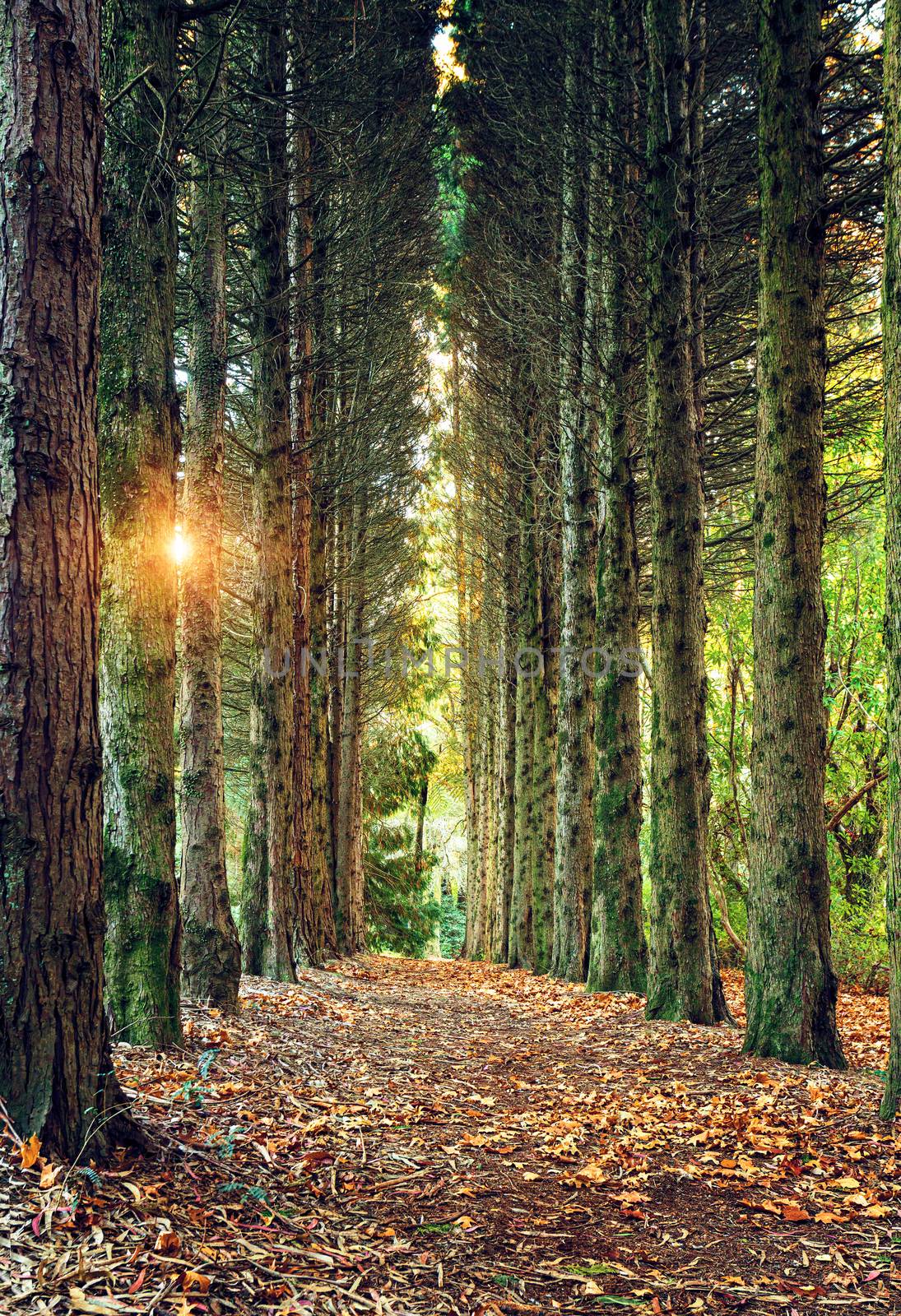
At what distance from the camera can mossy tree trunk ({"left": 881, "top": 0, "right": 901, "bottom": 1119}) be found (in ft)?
12.7

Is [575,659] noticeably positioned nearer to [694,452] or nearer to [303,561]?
[303,561]

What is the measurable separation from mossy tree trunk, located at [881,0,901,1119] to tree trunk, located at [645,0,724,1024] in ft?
9.55

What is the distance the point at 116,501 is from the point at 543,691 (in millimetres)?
9620

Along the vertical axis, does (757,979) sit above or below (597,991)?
above

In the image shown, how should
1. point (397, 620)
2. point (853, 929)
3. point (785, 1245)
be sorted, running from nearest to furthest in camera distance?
point (785, 1245)
point (853, 929)
point (397, 620)

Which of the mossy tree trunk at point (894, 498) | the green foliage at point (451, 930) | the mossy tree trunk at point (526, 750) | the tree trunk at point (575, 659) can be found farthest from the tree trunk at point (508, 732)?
the green foliage at point (451, 930)

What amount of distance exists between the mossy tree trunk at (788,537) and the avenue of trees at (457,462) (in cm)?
3

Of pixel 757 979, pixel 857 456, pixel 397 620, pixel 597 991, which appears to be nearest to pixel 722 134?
pixel 857 456

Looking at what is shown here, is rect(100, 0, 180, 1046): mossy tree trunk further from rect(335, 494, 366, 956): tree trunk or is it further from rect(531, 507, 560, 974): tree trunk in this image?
rect(335, 494, 366, 956): tree trunk

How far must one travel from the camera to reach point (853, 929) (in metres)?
11.5

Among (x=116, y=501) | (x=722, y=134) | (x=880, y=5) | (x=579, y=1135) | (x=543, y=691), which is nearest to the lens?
(x=579, y=1135)

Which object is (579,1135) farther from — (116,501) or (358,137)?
(358,137)

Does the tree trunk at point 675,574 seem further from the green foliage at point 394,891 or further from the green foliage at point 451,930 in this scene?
the green foliage at point 451,930

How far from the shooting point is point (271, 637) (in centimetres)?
858
